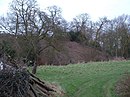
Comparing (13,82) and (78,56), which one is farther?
(78,56)

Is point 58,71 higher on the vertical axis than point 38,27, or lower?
lower

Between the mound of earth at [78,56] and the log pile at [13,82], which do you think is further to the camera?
the mound of earth at [78,56]

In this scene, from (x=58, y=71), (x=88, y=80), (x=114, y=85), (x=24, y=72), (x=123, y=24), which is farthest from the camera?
(x=123, y=24)

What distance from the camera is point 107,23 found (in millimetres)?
60031

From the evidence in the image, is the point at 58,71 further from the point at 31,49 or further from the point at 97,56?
the point at 97,56

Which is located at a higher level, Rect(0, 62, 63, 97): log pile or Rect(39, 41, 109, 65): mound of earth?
Rect(39, 41, 109, 65): mound of earth

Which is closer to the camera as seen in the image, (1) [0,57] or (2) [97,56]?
(1) [0,57]

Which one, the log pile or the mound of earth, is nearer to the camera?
the log pile

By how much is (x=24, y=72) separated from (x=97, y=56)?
36.5 meters

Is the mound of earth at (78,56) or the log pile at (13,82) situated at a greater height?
the mound of earth at (78,56)

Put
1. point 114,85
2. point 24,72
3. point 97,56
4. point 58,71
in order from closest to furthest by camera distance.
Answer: point 24,72 → point 114,85 → point 58,71 → point 97,56

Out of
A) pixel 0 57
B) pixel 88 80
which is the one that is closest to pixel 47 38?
pixel 88 80

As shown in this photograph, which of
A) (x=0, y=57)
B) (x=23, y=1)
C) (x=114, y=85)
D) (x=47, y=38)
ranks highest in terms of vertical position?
(x=23, y=1)

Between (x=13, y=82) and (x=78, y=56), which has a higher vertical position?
(x=78, y=56)
